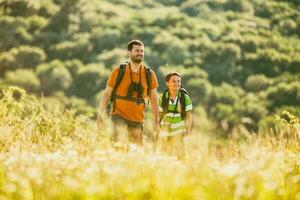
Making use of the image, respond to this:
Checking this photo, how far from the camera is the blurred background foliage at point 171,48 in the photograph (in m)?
73.2

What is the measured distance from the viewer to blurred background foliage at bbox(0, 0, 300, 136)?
2884 inches

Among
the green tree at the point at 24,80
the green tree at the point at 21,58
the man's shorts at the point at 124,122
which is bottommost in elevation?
the man's shorts at the point at 124,122

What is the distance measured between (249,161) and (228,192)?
63cm

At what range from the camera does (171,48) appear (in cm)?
8969

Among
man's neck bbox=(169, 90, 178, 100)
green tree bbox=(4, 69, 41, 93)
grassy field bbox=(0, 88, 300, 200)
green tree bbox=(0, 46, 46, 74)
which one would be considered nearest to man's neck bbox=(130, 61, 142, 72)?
man's neck bbox=(169, 90, 178, 100)

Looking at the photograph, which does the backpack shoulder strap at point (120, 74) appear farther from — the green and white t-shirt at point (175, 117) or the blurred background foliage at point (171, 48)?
the blurred background foliage at point (171, 48)

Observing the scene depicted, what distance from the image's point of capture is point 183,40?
310 feet

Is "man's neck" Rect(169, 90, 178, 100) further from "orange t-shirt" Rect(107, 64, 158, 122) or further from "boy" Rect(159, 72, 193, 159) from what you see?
"orange t-shirt" Rect(107, 64, 158, 122)

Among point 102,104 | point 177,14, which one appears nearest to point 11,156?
point 102,104

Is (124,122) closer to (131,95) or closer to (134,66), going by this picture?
(131,95)

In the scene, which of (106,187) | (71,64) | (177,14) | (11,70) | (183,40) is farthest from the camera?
(177,14)

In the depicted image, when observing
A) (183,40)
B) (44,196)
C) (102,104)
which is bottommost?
(44,196)

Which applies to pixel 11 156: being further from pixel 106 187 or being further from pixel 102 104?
pixel 102 104

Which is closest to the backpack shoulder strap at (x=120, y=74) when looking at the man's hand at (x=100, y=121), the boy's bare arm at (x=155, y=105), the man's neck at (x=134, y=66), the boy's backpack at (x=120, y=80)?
the boy's backpack at (x=120, y=80)
